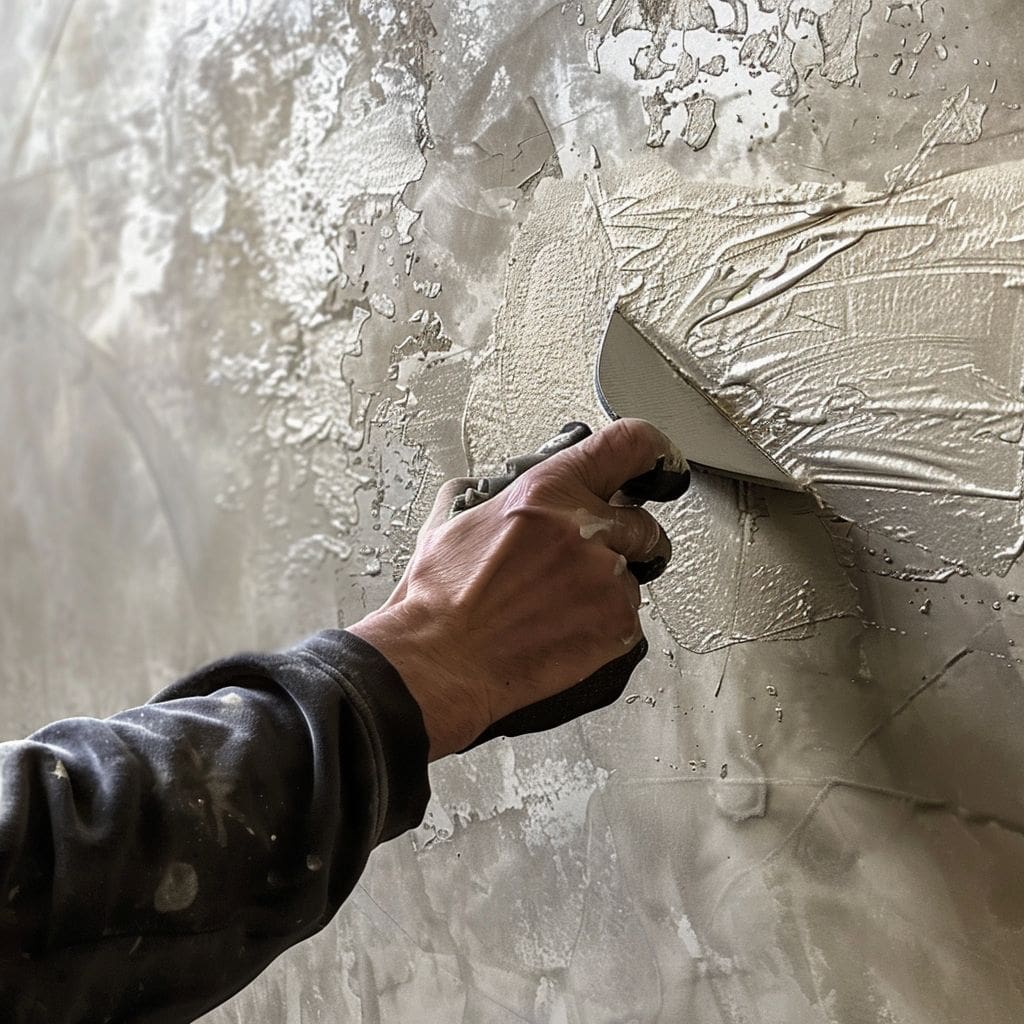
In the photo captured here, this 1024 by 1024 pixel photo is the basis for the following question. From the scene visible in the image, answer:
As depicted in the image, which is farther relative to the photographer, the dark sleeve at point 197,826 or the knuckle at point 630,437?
the knuckle at point 630,437

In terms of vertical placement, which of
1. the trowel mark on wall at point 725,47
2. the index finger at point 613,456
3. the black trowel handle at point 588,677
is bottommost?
the black trowel handle at point 588,677

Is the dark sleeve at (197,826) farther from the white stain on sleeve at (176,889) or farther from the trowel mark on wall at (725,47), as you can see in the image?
the trowel mark on wall at (725,47)

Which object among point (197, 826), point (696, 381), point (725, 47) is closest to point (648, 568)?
point (696, 381)

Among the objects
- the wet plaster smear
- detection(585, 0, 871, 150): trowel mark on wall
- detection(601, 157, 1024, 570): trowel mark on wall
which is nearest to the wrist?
the wet plaster smear

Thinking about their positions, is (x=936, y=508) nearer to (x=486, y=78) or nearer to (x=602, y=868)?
(x=602, y=868)

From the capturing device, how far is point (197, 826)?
0.68 metres

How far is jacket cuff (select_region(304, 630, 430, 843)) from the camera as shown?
73 cm

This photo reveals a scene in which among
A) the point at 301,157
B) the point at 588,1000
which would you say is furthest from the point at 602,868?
the point at 301,157

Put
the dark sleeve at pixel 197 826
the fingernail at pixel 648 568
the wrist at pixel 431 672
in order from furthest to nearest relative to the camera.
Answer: the fingernail at pixel 648 568, the wrist at pixel 431 672, the dark sleeve at pixel 197 826

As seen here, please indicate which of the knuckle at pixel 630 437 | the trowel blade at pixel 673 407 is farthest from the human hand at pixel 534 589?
the trowel blade at pixel 673 407

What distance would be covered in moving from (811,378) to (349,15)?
94 cm

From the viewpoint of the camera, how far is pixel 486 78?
4.01ft

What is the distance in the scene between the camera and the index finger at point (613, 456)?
2.68 ft

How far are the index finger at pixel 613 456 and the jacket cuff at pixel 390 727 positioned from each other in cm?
23
